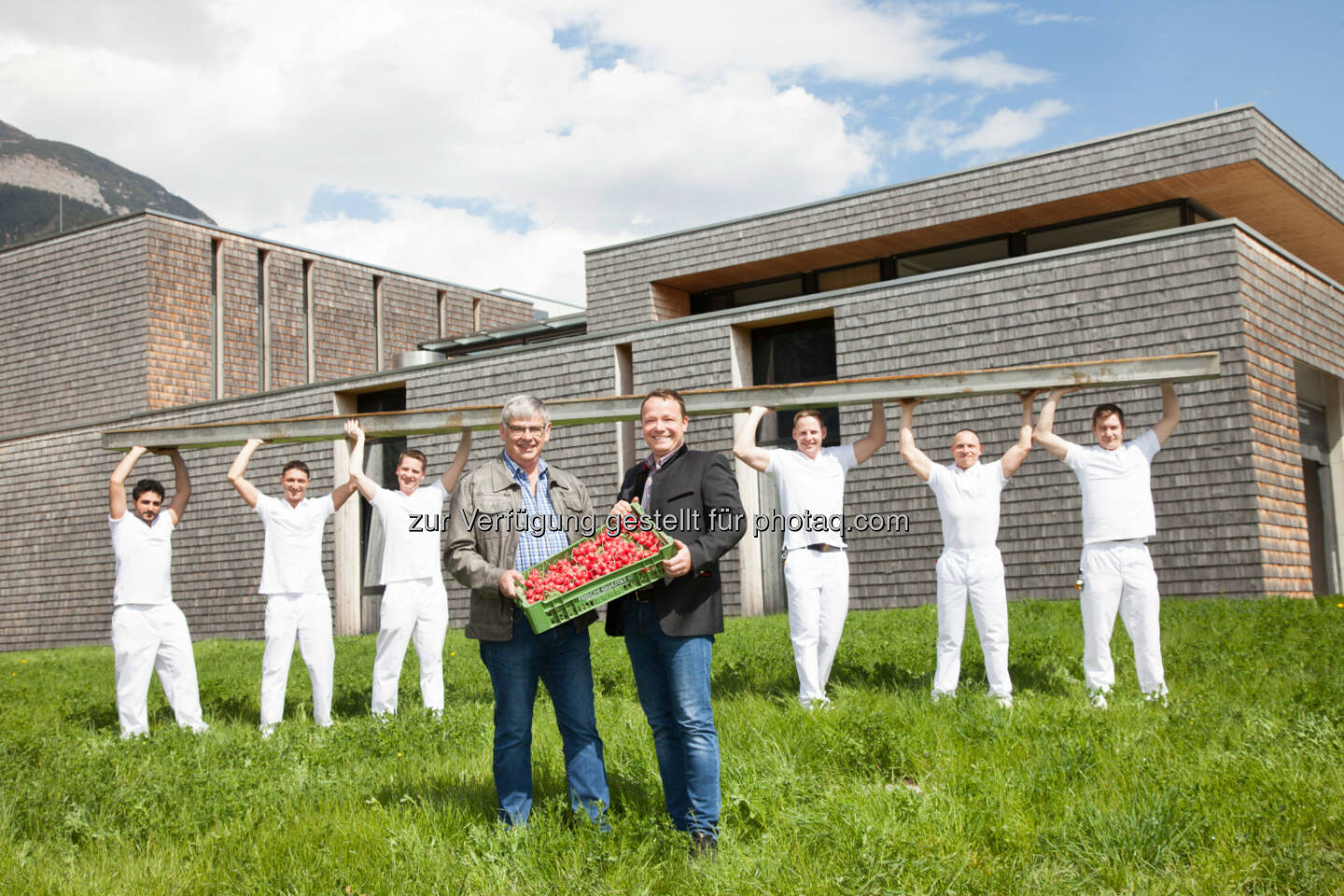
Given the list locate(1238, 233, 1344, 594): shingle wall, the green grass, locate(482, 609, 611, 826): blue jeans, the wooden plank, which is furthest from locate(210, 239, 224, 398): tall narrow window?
locate(482, 609, 611, 826): blue jeans

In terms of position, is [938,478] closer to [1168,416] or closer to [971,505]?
[971,505]

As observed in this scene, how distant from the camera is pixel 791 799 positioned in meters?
4.77

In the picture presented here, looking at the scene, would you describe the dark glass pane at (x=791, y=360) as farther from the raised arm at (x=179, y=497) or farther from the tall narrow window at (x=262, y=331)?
the tall narrow window at (x=262, y=331)

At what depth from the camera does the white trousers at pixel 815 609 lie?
698 centimetres

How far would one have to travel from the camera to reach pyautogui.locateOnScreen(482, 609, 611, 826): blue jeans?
465cm

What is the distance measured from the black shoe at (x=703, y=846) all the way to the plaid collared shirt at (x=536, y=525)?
1308 mm

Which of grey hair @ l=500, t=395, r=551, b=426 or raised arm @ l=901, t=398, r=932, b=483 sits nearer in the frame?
grey hair @ l=500, t=395, r=551, b=426

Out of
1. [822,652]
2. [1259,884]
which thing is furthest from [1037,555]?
[1259,884]

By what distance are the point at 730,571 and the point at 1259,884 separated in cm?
1230

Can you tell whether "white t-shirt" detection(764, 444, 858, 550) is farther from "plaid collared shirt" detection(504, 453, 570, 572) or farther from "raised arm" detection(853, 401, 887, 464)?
"plaid collared shirt" detection(504, 453, 570, 572)

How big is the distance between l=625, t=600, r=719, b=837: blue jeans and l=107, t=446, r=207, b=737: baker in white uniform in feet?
14.9

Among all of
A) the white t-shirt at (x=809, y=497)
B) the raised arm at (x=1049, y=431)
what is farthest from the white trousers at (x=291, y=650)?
the raised arm at (x=1049, y=431)

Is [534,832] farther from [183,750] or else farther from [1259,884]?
[183,750]

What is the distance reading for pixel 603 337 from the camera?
1711cm
